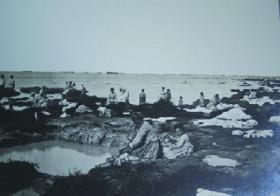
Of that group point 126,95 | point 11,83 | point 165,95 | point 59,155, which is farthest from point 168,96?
point 11,83

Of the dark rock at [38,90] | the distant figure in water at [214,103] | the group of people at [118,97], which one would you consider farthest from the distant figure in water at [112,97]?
the distant figure in water at [214,103]

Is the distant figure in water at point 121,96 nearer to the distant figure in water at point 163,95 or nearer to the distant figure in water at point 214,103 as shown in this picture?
the distant figure in water at point 163,95

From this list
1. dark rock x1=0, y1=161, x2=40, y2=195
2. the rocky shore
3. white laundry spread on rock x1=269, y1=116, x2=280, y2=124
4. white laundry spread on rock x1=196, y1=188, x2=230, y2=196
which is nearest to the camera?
dark rock x1=0, y1=161, x2=40, y2=195

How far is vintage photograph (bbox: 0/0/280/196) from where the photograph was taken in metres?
2.07

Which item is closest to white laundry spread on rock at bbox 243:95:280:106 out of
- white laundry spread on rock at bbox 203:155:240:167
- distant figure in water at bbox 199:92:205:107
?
distant figure in water at bbox 199:92:205:107

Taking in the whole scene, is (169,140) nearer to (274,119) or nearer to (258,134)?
(258,134)

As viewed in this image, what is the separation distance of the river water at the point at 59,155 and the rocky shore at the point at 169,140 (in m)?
0.04

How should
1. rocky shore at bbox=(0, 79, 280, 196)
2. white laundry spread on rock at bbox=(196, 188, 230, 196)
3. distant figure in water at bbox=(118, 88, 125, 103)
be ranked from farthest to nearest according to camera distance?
distant figure in water at bbox=(118, 88, 125, 103), white laundry spread on rock at bbox=(196, 188, 230, 196), rocky shore at bbox=(0, 79, 280, 196)

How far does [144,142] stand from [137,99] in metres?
0.31

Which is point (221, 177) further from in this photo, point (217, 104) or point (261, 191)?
point (217, 104)

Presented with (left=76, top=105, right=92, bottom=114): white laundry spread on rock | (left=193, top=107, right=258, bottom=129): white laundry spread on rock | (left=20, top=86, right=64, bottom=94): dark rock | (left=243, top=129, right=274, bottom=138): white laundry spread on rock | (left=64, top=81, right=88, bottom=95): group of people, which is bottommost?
(left=243, top=129, right=274, bottom=138): white laundry spread on rock

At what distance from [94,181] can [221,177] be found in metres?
0.85

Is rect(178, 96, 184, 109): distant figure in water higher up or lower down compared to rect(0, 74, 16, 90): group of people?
lower down

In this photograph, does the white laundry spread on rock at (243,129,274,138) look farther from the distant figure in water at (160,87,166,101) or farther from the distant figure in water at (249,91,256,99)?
the distant figure in water at (160,87,166,101)
